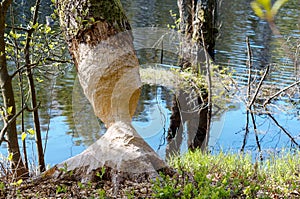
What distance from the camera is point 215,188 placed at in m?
2.71

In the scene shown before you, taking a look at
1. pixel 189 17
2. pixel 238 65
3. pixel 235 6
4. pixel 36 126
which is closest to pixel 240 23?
pixel 235 6

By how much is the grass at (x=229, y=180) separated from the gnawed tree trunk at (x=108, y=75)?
31 centimetres

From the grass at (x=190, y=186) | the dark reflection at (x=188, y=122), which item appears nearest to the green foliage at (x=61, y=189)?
the grass at (x=190, y=186)

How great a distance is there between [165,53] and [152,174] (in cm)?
677

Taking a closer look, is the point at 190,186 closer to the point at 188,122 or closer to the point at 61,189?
the point at 61,189

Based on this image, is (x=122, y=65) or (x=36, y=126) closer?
(x=122, y=65)

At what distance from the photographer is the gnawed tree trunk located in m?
3.11

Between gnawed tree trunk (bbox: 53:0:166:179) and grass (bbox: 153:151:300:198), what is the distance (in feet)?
1.03

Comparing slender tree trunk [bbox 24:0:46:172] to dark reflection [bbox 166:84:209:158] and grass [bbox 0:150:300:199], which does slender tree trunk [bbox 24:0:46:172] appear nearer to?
grass [bbox 0:150:300:199]

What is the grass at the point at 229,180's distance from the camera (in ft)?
8.79

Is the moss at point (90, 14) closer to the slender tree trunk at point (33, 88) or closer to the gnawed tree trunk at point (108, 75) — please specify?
the gnawed tree trunk at point (108, 75)

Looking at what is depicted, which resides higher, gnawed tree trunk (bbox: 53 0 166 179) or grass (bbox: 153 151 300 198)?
gnawed tree trunk (bbox: 53 0 166 179)

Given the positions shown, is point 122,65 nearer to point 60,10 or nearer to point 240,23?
point 60,10

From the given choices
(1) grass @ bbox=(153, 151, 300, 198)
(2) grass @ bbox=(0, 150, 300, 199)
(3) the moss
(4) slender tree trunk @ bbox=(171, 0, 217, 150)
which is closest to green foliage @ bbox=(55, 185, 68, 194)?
(2) grass @ bbox=(0, 150, 300, 199)
